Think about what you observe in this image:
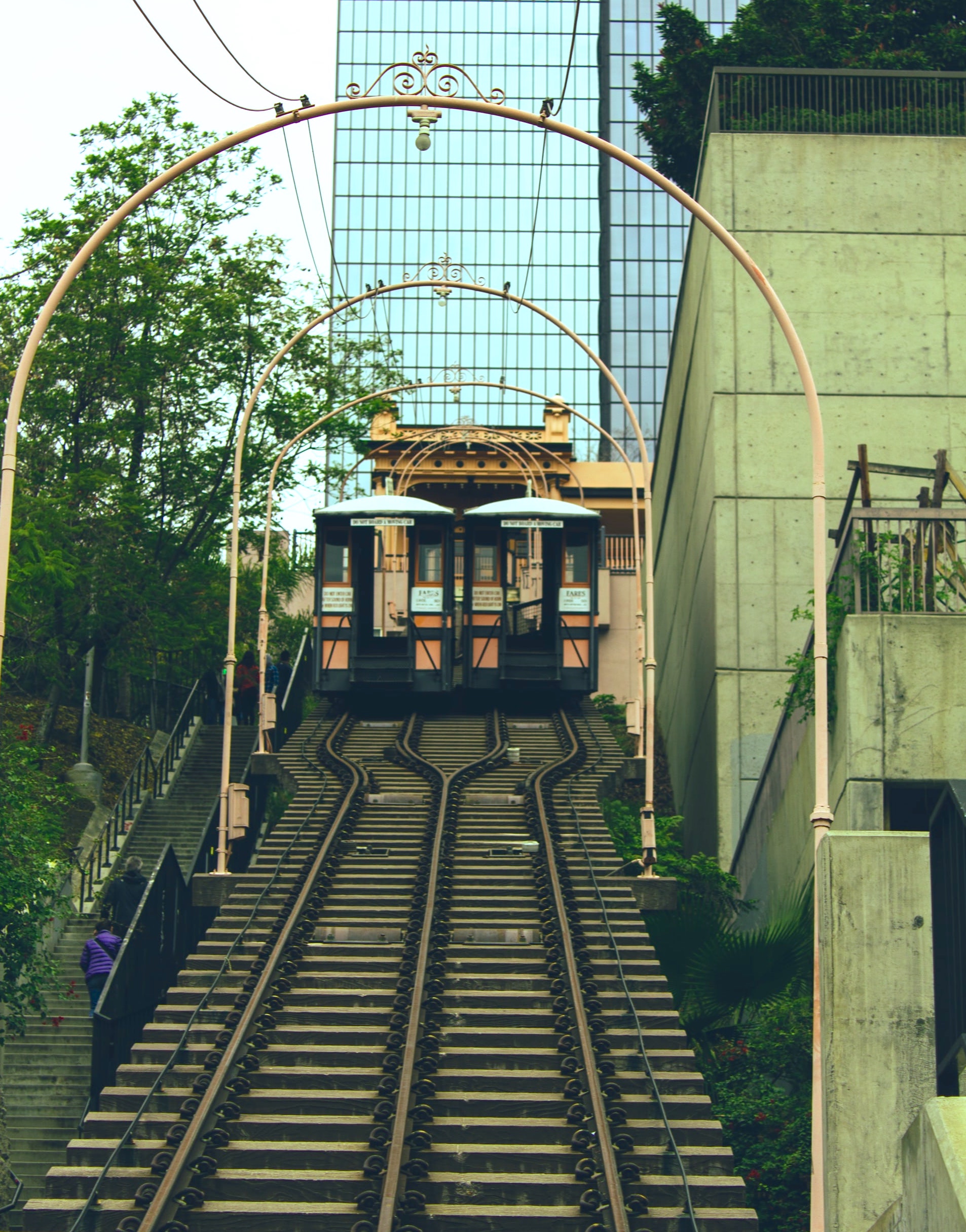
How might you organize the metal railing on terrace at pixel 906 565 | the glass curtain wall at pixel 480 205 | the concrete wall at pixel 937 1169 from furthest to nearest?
1. the glass curtain wall at pixel 480 205
2. the metal railing on terrace at pixel 906 565
3. the concrete wall at pixel 937 1169

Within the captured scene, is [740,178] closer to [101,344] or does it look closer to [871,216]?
[871,216]

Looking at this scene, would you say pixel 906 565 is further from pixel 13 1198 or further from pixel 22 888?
pixel 13 1198

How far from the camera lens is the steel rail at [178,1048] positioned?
29.0 feet

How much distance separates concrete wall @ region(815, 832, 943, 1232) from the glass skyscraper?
259 feet

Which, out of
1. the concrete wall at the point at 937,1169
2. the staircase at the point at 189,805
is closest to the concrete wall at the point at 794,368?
the staircase at the point at 189,805

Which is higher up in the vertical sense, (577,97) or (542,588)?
(577,97)

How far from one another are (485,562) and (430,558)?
138cm

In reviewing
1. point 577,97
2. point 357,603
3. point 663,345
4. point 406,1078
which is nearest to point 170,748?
point 357,603

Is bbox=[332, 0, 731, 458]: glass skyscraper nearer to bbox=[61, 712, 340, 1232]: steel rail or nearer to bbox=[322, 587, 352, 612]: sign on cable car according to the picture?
bbox=[322, 587, 352, 612]: sign on cable car

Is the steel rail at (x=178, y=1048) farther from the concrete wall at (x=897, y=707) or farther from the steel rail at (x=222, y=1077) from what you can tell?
the concrete wall at (x=897, y=707)

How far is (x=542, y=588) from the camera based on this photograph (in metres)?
27.4

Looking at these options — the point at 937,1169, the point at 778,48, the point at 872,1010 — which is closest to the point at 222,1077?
the point at 872,1010

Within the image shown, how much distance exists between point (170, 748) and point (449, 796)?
28.9 ft

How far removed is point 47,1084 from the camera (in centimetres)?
1573
